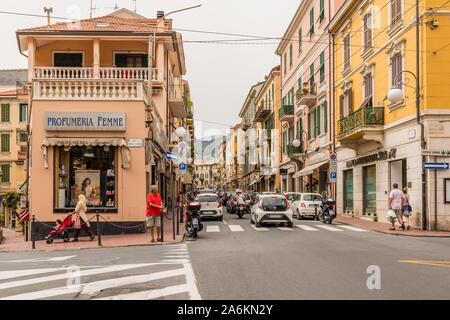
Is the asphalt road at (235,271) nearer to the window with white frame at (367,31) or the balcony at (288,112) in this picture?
the window with white frame at (367,31)

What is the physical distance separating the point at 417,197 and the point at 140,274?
13.8 m

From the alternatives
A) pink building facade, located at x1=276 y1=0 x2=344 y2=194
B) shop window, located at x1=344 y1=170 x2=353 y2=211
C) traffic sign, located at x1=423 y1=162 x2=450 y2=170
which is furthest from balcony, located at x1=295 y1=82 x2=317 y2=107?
traffic sign, located at x1=423 y1=162 x2=450 y2=170

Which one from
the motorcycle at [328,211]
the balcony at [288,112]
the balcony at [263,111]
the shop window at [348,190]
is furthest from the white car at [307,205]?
the balcony at [263,111]

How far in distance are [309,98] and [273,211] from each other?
16.5m

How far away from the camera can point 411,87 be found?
20.0 meters

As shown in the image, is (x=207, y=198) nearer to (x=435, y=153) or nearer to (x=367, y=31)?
(x=367, y=31)

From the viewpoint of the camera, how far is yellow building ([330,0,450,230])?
18.8m

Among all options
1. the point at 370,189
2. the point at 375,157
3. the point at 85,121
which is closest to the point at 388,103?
the point at 375,157

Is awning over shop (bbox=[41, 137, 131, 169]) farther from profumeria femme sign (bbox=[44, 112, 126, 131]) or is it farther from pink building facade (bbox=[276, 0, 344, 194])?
pink building facade (bbox=[276, 0, 344, 194])

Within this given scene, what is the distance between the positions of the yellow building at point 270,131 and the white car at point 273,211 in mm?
28980

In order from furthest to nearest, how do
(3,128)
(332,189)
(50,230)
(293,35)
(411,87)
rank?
(3,128) < (293,35) < (332,189) < (411,87) < (50,230)

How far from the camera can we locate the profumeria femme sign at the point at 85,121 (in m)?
17.5
